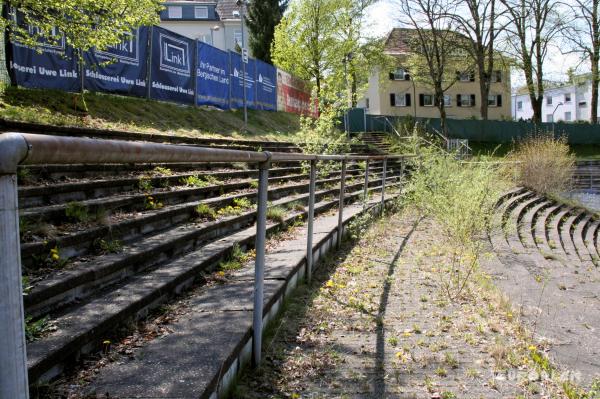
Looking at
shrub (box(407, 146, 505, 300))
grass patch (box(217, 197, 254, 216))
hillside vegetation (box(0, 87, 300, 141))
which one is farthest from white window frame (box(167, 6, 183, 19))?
grass patch (box(217, 197, 254, 216))

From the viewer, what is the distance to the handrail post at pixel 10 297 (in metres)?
1.02

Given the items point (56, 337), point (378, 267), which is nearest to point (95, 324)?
point (56, 337)

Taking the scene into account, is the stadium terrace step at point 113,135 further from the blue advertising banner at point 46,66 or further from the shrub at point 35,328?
the shrub at point 35,328

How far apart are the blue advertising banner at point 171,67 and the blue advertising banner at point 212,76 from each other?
466 mm

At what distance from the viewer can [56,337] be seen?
273 cm

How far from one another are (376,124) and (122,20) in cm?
2967

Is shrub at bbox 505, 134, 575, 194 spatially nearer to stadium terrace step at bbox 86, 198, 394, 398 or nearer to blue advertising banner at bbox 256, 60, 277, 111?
blue advertising banner at bbox 256, 60, 277, 111

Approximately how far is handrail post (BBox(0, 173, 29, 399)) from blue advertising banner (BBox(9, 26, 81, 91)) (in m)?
9.45

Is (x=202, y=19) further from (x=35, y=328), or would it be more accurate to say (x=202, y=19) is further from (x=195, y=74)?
(x=35, y=328)

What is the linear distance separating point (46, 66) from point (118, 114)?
157 centimetres

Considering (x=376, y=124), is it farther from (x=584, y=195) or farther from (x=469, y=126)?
(x=584, y=195)

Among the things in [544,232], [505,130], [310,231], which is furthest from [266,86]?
[505,130]

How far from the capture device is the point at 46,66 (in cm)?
1042

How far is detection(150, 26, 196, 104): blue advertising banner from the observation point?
1418 cm
